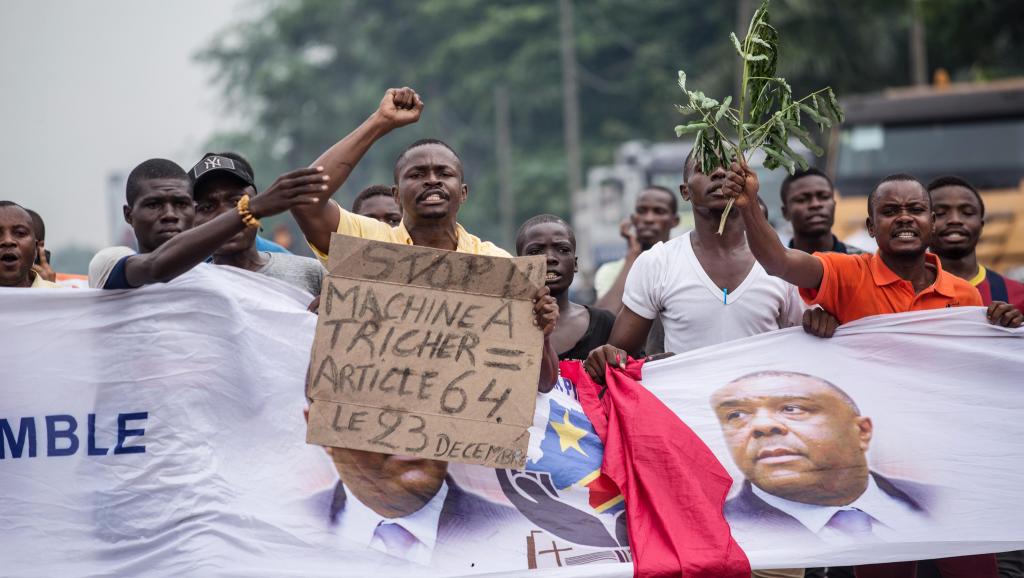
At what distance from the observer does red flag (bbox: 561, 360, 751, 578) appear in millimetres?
4648

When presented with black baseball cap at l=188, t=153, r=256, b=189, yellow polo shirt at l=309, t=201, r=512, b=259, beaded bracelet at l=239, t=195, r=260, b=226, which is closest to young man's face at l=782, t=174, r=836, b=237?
yellow polo shirt at l=309, t=201, r=512, b=259

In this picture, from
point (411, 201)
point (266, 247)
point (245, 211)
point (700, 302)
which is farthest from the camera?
point (266, 247)

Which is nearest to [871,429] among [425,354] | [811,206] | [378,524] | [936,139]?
[425,354]

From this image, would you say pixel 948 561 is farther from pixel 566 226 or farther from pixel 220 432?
pixel 220 432

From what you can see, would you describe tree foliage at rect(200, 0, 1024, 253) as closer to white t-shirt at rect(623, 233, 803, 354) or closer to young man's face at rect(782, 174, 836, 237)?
young man's face at rect(782, 174, 836, 237)

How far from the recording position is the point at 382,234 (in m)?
5.07

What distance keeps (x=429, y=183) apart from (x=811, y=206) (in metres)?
2.82

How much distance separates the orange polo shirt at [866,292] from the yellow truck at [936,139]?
9846 millimetres

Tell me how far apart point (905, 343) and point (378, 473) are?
220 cm

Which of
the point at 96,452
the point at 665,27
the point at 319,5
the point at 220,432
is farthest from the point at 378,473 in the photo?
the point at 319,5

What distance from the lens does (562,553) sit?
4.71 m

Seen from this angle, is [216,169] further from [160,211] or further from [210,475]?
[210,475]

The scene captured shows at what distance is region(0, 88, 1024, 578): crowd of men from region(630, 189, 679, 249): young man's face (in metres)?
2.06

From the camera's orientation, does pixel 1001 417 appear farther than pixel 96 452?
Yes
